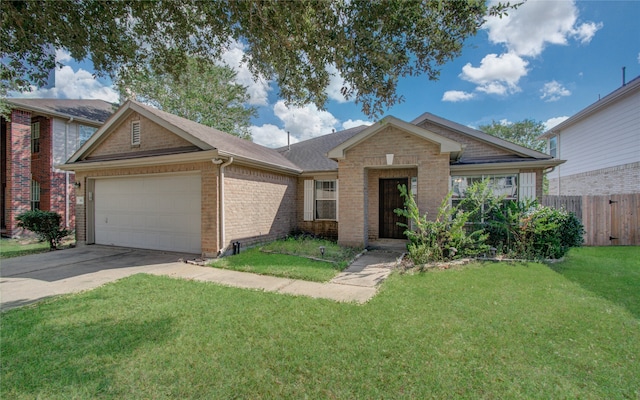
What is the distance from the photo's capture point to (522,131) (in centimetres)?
3566

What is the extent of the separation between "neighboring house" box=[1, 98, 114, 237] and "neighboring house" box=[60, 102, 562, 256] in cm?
598

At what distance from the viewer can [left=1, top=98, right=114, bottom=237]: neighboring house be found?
1420 centimetres

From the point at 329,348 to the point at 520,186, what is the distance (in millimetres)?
9458

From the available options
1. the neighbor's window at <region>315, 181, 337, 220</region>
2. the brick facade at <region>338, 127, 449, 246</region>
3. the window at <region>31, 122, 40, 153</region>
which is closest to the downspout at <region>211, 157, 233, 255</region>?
the brick facade at <region>338, 127, 449, 246</region>

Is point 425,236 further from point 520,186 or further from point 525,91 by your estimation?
point 525,91

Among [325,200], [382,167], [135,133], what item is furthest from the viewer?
[325,200]

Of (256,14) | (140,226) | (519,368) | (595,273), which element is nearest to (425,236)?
(595,273)

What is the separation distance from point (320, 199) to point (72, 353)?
31.6ft

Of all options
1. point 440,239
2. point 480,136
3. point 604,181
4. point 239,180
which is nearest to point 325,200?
point 239,180

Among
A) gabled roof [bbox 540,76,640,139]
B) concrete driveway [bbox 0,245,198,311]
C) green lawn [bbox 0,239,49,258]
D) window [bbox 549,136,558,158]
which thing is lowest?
green lawn [bbox 0,239,49,258]

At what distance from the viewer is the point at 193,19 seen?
A: 5.54 m

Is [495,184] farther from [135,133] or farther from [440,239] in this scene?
[135,133]

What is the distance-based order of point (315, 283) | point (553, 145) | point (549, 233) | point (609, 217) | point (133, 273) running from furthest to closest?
point (553, 145) → point (609, 217) → point (549, 233) → point (133, 273) → point (315, 283)

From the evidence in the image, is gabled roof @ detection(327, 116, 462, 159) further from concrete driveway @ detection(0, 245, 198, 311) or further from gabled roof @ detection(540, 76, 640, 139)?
gabled roof @ detection(540, 76, 640, 139)
